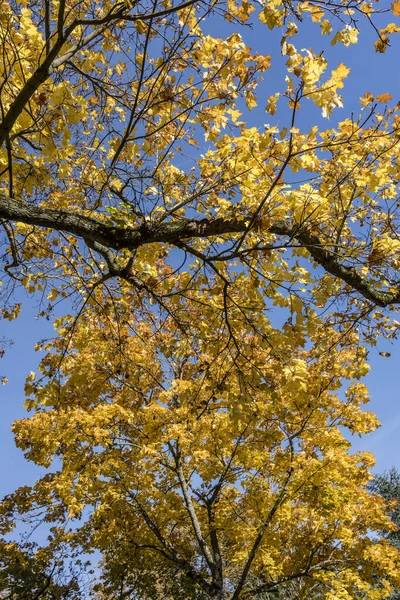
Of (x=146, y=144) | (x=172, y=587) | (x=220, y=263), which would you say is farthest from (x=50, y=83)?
(x=172, y=587)

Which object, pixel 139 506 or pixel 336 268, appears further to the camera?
pixel 139 506

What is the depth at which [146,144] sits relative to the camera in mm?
3699

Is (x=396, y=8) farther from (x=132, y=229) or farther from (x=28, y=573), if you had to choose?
(x=28, y=573)

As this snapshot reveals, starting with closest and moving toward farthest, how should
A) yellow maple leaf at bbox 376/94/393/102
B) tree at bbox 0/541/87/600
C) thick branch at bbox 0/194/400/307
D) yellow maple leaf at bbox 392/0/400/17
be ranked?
1. yellow maple leaf at bbox 392/0/400/17
2. yellow maple leaf at bbox 376/94/393/102
3. thick branch at bbox 0/194/400/307
4. tree at bbox 0/541/87/600

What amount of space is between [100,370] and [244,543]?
13.8ft

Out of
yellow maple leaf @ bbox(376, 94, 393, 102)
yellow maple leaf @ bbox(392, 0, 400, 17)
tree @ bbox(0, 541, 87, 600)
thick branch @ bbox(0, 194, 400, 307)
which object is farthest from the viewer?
tree @ bbox(0, 541, 87, 600)

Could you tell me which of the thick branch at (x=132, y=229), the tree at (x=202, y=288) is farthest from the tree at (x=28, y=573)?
the thick branch at (x=132, y=229)

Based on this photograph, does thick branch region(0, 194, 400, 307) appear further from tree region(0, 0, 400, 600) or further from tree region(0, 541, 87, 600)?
tree region(0, 541, 87, 600)

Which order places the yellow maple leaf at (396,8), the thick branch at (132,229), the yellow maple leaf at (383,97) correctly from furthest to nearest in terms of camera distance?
the thick branch at (132,229)
the yellow maple leaf at (383,97)
the yellow maple leaf at (396,8)

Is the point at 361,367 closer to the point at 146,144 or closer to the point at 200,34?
the point at 146,144

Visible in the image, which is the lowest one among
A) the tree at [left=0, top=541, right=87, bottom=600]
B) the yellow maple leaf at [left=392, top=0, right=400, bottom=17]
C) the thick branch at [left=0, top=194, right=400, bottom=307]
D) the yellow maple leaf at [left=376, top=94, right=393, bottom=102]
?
the tree at [left=0, top=541, right=87, bottom=600]

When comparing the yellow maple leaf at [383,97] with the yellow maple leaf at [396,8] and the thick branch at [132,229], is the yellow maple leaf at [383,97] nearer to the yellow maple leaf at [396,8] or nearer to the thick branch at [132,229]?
the yellow maple leaf at [396,8]

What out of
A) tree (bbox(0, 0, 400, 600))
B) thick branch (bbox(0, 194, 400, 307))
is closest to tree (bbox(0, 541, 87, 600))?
tree (bbox(0, 0, 400, 600))

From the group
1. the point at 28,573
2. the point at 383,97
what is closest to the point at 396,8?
the point at 383,97
